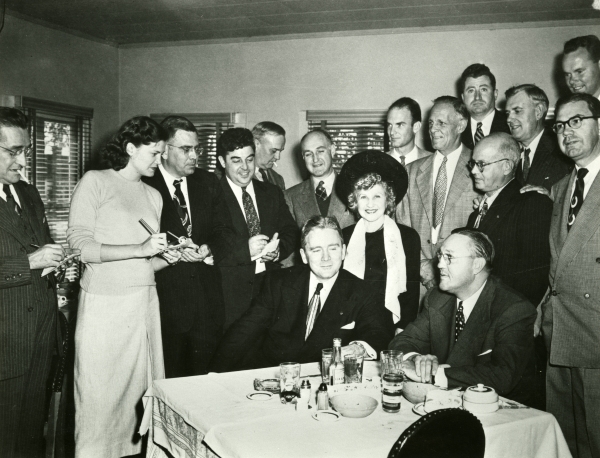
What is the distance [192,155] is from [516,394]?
2.41 m

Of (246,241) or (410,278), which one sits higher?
(246,241)

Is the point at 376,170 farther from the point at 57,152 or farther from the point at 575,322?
the point at 57,152

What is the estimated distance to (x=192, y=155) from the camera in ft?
12.3

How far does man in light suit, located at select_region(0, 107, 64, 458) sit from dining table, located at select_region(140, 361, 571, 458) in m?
0.97

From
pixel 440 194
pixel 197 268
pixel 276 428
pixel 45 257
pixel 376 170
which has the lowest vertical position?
pixel 276 428

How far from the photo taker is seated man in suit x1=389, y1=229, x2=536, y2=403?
238 cm


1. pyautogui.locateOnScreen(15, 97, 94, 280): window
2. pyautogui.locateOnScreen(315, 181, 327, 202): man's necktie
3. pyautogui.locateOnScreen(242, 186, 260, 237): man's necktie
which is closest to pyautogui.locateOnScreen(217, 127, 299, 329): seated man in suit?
pyautogui.locateOnScreen(242, 186, 260, 237): man's necktie

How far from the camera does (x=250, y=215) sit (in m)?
3.99

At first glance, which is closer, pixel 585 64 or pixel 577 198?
pixel 577 198

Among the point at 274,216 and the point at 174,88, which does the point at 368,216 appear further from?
the point at 174,88

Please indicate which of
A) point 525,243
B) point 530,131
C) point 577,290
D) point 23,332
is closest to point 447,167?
point 530,131

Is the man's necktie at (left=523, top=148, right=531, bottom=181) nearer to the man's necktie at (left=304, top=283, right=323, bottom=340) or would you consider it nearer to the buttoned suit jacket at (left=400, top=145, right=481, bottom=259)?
the buttoned suit jacket at (left=400, top=145, right=481, bottom=259)

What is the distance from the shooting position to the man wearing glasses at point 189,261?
3.60 metres

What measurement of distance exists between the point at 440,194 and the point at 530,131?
0.72 metres
